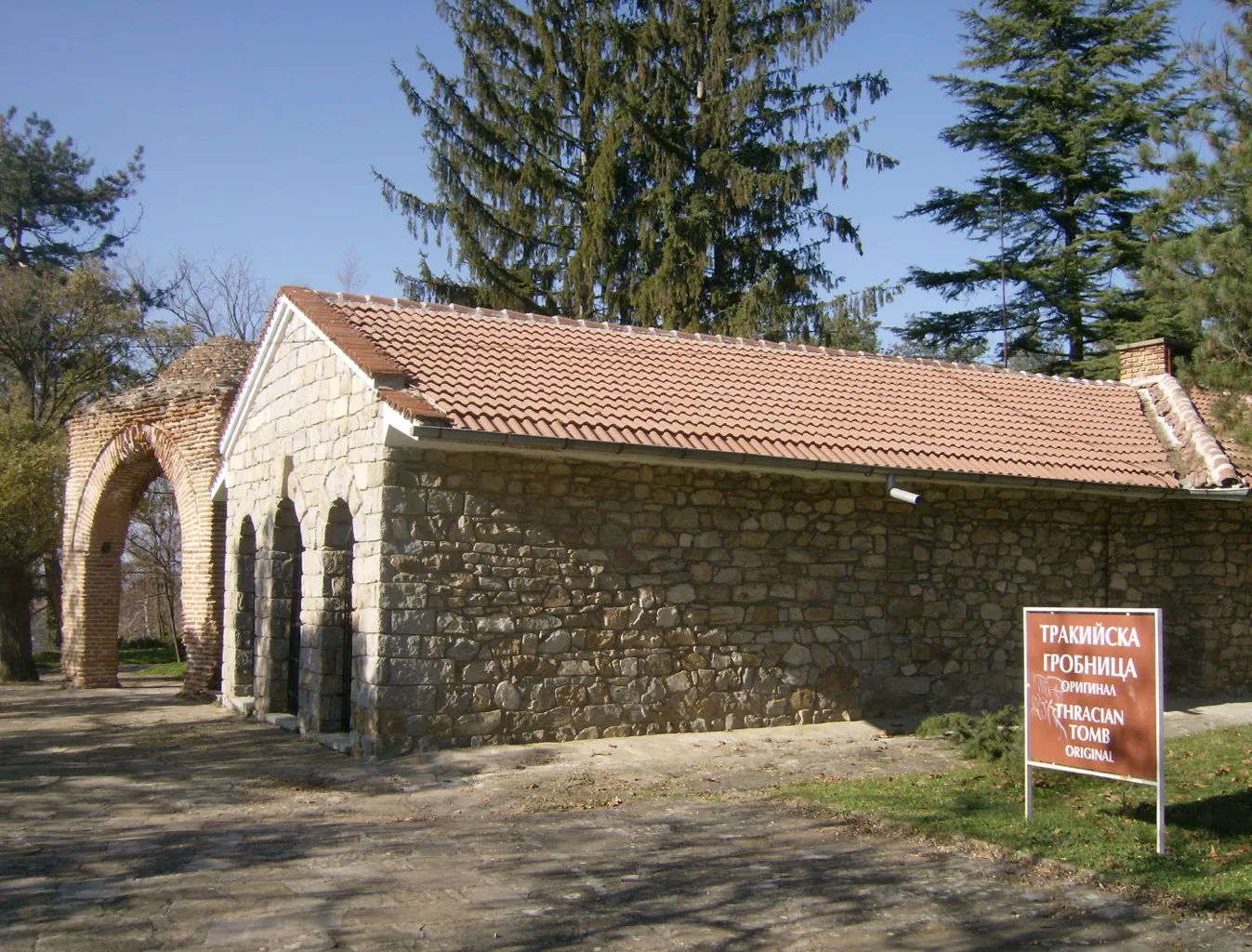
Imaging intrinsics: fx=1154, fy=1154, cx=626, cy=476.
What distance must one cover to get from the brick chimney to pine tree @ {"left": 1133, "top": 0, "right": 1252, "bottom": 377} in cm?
565

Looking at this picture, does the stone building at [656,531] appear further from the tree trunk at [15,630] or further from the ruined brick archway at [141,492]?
the tree trunk at [15,630]

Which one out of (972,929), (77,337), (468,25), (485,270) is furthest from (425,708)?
(77,337)

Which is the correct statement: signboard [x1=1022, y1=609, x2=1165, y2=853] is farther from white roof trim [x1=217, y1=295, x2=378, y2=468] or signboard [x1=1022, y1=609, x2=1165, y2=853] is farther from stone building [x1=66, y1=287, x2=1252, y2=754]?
white roof trim [x1=217, y1=295, x2=378, y2=468]

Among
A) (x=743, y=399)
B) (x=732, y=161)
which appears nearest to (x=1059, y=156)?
(x=732, y=161)

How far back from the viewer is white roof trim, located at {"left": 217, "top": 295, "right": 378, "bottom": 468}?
38.6ft

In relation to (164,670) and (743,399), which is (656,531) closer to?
(743,399)

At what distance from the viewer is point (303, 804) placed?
8.51 m

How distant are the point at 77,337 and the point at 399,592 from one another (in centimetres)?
2281

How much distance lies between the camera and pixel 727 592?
11.4 m

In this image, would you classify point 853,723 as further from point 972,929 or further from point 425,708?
point 972,929

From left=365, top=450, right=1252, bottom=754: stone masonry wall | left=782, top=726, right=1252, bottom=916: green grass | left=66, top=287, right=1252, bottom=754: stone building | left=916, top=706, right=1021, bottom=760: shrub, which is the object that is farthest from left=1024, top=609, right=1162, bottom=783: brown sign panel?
left=365, top=450, right=1252, bottom=754: stone masonry wall

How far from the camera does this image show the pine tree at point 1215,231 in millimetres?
10250

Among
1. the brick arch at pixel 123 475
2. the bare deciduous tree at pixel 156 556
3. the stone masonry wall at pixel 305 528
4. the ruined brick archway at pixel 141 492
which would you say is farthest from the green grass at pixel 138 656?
the stone masonry wall at pixel 305 528

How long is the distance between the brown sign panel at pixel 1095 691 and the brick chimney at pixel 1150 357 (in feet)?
34.4
